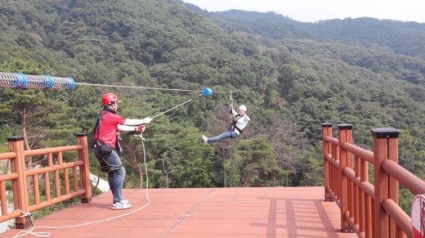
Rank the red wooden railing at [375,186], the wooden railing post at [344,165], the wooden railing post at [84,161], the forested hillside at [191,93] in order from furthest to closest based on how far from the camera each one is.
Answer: the forested hillside at [191,93], the wooden railing post at [84,161], the wooden railing post at [344,165], the red wooden railing at [375,186]

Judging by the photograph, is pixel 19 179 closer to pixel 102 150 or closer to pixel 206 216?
pixel 102 150

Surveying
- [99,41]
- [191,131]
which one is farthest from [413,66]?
[191,131]

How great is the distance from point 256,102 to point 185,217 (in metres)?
42.7

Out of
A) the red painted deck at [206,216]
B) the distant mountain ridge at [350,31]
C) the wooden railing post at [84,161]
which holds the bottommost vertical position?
the red painted deck at [206,216]

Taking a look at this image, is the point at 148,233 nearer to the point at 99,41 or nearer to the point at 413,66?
the point at 99,41

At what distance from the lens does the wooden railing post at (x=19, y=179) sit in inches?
169

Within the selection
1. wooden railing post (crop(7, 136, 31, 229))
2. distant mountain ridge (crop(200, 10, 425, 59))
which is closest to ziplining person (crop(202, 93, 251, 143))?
wooden railing post (crop(7, 136, 31, 229))

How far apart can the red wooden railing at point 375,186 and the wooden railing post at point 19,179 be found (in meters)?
3.10

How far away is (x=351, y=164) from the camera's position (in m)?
3.87

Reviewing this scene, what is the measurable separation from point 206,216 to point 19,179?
198cm

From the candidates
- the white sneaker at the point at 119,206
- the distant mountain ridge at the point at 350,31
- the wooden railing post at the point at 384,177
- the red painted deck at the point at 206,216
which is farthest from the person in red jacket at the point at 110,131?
the distant mountain ridge at the point at 350,31

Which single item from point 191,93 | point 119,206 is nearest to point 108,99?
point 119,206

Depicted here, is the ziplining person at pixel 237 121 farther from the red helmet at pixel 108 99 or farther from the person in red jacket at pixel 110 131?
the red helmet at pixel 108 99

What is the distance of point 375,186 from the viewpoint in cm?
241
